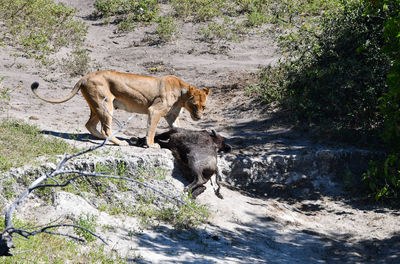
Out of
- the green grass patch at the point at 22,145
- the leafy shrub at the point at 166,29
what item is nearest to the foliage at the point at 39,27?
the leafy shrub at the point at 166,29

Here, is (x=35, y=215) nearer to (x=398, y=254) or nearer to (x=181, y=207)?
(x=181, y=207)

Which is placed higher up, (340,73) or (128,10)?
(128,10)

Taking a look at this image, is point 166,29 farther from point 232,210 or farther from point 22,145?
point 232,210

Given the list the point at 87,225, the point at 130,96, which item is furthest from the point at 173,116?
the point at 87,225

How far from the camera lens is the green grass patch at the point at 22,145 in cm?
699

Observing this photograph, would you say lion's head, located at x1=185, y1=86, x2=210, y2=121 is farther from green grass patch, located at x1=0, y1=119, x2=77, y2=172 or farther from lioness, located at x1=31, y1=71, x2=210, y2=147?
green grass patch, located at x1=0, y1=119, x2=77, y2=172

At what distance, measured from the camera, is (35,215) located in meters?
6.27

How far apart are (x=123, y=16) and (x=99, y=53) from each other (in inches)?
115

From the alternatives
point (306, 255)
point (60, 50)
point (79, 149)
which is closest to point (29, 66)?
point (60, 50)

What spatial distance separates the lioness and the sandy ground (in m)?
0.53

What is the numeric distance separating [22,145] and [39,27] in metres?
8.79

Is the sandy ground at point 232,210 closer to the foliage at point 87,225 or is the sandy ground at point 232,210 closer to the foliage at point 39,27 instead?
the foliage at point 87,225

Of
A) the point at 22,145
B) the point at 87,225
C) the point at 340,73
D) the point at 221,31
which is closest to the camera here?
the point at 87,225

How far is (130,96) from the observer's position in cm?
858
